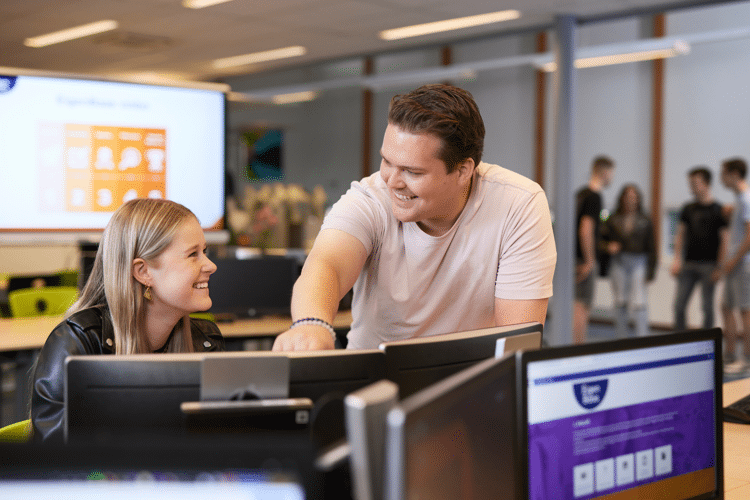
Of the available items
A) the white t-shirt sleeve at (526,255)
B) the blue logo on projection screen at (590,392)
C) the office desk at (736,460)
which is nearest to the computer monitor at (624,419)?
the blue logo on projection screen at (590,392)

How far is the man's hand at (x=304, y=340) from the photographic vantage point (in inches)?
43.1

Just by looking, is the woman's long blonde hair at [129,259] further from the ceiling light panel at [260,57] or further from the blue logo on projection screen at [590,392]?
the ceiling light panel at [260,57]

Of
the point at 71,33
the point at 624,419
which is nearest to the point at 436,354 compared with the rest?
the point at 624,419

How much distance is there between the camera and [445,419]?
0.68 metres

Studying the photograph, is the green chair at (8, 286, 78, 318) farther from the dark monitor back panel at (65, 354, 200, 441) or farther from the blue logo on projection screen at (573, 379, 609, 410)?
the blue logo on projection screen at (573, 379, 609, 410)

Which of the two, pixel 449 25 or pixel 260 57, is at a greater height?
pixel 260 57

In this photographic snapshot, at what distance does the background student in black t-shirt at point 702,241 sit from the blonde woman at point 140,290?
460 cm

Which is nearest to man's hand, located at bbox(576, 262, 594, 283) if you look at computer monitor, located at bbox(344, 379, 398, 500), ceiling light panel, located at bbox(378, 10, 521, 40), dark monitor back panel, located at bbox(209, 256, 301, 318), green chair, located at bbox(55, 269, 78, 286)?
ceiling light panel, located at bbox(378, 10, 521, 40)

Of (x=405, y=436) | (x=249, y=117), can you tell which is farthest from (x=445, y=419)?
(x=249, y=117)

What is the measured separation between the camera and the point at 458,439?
0.72 metres

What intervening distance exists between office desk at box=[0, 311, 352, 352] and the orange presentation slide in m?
0.54

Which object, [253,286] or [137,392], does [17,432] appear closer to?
[137,392]

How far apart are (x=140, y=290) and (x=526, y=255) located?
0.88 metres

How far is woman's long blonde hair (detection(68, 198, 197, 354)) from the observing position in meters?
1.61
